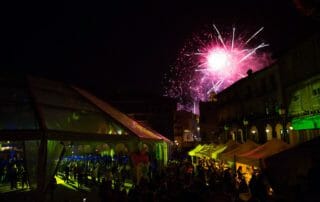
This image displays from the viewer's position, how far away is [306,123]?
22.2 meters

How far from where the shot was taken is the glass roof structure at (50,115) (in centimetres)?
1230

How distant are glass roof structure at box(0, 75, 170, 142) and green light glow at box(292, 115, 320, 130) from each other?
37.6 ft

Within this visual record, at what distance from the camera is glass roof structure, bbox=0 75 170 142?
40.4ft

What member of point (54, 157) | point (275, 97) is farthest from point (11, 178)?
point (275, 97)

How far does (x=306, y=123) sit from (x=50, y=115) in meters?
17.1

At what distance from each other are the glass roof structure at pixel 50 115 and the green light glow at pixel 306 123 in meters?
11.5

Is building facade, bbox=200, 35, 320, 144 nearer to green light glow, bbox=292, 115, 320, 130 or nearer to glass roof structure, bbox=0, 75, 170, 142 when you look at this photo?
green light glow, bbox=292, 115, 320, 130

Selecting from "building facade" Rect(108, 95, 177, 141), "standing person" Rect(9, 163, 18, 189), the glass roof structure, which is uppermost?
"building facade" Rect(108, 95, 177, 141)

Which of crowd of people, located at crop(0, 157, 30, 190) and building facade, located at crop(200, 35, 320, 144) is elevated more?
building facade, located at crop(200, 35, 320, 144)

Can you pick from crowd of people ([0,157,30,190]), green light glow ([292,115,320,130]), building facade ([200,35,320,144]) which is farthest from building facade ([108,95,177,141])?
crowd of people ([0,157,30,190])

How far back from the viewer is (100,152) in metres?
31.8

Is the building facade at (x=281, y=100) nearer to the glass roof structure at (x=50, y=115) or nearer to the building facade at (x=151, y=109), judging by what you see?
the glass roof structure at (x=50, y=115)

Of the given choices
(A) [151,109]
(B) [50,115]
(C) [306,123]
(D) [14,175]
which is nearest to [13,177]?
(D) [14,175]

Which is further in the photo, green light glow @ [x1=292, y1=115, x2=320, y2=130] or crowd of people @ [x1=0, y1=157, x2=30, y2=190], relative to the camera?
green light glow @ [x1=292, y1=115, x2=320, y2=130]
